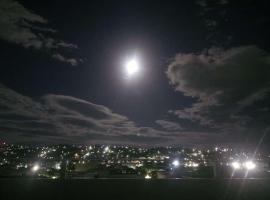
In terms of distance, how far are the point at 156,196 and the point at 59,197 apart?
344 centimetres

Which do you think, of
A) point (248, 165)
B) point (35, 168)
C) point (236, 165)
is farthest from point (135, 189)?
point (248, 165)

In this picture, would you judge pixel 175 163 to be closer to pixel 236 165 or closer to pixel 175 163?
pixel 175 163

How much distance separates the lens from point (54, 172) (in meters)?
15.3

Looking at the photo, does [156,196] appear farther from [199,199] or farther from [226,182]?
[226,182]

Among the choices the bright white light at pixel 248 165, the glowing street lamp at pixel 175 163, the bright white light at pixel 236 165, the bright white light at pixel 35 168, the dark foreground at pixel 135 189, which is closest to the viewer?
the dark foreground at pixel 135 189

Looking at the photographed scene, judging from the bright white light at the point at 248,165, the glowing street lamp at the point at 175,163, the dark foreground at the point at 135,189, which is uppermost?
the bright white light at the point at 248,165

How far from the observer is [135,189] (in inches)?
448

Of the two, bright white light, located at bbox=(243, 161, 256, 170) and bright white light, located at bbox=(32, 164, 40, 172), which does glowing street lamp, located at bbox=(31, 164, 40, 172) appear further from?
bright white light, located at bbox=(243, 161, 256, 170)

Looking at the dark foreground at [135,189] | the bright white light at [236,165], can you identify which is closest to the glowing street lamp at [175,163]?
the bright white light at [236,165]

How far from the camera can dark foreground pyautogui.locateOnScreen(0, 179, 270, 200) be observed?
1103 cm

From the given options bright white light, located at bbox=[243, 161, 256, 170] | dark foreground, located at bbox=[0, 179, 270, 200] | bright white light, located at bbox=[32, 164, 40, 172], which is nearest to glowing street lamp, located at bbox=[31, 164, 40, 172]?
bright white light, located at bbox=[32, 164, 40, 172]

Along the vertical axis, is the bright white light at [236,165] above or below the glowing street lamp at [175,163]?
above

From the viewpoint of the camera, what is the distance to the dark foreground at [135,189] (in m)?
11.0

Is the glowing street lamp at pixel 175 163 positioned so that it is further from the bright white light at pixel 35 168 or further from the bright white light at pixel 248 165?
the bright white light at pixel 35 168
